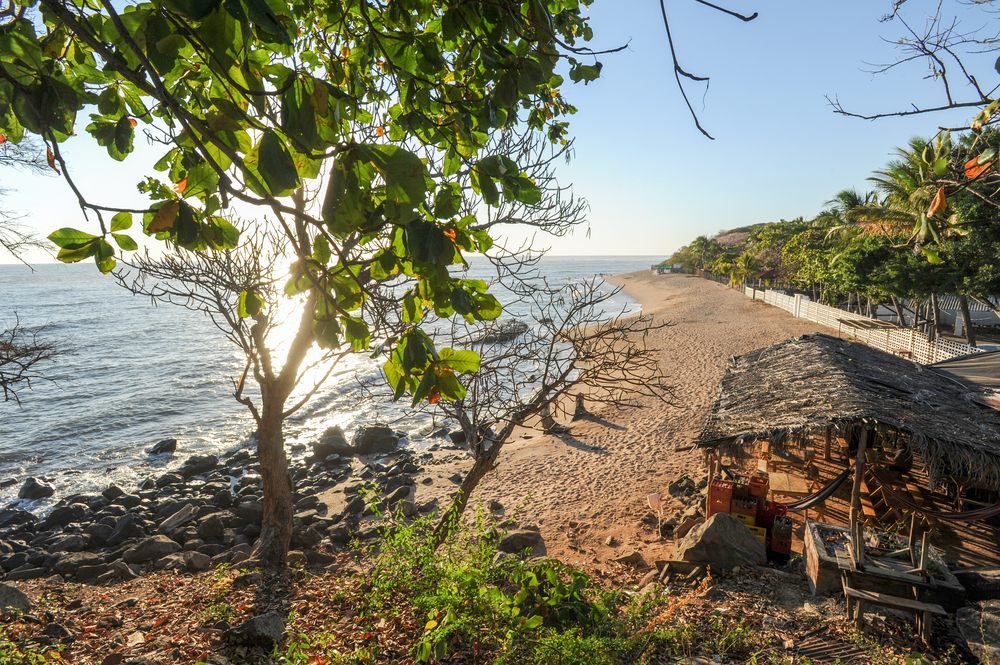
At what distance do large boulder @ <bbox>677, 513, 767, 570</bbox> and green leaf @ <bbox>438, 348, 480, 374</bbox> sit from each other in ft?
21.8

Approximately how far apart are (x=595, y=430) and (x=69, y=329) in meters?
41.4

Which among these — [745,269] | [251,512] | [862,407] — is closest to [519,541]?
[862,407]

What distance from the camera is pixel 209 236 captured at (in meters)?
1.54

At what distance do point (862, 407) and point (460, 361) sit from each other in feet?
24.8

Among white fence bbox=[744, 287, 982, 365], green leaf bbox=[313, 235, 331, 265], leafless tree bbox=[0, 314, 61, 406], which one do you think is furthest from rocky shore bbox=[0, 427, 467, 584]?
white fence bbox=[744, 287, 982, 365]

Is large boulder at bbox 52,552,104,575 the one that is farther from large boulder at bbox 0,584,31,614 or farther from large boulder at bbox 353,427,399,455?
large boulder at bbox 353,427,399,455

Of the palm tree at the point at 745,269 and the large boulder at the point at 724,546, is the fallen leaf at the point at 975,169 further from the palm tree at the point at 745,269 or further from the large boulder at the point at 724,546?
the palm tree at the point at 745,269

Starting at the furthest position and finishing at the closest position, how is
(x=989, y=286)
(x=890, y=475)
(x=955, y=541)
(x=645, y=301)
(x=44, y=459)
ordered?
1. (x=645, y=301)
2. (x=44, y=459)
3. (x=989, y=286)
4. (x=890, y=475)
5. (x=955, y=541)

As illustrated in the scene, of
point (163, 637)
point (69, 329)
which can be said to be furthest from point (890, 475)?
point (69, 329)

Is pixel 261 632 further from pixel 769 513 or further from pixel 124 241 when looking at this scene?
pixel 769 513

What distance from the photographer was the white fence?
1645 cm

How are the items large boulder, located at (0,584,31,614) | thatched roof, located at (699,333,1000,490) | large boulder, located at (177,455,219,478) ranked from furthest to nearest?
large boulder, located at (177,455,219,478) → thatched roof, located at (699,333,1000,490) → large boulder, located at (0,584,31,614)

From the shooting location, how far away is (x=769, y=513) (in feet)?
24.5

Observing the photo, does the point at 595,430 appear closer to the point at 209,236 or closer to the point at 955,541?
the point at 955,541
